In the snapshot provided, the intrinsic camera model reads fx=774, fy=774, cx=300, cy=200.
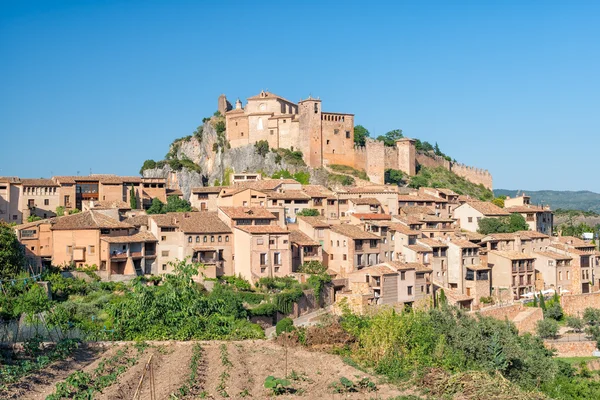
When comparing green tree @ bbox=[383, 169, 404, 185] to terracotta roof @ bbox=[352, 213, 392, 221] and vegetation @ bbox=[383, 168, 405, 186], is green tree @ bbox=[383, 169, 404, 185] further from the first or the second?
terracotta roof @ bbox=[352, 213, 392, 221]

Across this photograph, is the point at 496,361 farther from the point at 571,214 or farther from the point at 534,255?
the point at 571,214

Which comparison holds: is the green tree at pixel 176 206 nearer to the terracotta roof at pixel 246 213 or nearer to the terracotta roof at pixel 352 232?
the terracotta roof at pixel 246 213

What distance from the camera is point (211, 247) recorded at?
4350 centimetres

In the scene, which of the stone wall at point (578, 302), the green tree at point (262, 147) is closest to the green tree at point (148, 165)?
the green tree at point (262, 147)

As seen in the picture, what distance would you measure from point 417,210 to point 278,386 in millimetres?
39104

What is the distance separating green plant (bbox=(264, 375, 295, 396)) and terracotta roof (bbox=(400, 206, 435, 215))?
3748cm

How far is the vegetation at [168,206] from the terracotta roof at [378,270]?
16.2 metres

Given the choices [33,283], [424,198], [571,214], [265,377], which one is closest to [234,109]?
[424,198]

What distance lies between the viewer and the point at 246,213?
4581 centimetres

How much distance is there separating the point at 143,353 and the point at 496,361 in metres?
11.7

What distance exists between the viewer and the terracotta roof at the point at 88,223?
139ft

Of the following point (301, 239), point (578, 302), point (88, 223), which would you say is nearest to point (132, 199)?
point (88, 223)

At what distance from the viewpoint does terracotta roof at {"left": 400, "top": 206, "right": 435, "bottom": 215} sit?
5692 cm

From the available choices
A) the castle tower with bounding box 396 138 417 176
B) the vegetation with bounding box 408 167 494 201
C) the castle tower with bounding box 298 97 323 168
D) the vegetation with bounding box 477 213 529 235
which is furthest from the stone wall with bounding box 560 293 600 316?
the castle tower with bounding box 396 138 417 176
